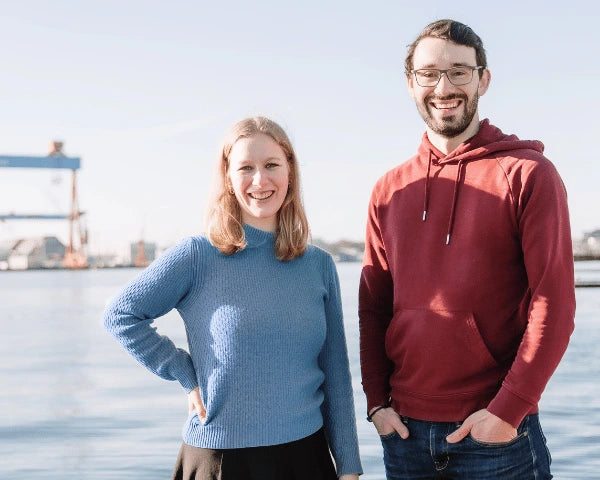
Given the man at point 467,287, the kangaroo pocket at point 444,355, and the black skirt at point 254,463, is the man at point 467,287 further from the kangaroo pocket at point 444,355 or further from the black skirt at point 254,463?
the black skirt at point 254,463

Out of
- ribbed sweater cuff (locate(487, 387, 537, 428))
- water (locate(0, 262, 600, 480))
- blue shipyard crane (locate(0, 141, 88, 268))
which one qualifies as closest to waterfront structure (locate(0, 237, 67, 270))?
blue shipyard crane (locate(0, 141, 88, 268))

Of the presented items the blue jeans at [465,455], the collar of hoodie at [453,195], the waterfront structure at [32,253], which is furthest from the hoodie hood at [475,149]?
the waterfront structure at [32,253]

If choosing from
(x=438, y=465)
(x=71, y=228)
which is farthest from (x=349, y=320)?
(x=71, y=228)

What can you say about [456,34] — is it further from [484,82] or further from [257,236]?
[257,236]

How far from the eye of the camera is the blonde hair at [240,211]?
1.65m

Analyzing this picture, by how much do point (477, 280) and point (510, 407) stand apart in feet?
0.82

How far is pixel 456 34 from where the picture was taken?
167cm

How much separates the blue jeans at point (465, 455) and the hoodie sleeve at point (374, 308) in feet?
0.45

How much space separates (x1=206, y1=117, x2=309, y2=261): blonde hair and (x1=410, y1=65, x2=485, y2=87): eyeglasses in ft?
1.02

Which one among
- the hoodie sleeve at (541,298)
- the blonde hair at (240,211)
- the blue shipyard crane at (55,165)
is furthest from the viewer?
the blue shipyard crane at (55,165)

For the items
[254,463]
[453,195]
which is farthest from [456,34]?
[254,463]

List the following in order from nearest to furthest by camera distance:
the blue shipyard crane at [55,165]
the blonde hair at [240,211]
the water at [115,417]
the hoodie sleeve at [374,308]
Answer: the blonde hair at [240,211]
the hoodie sleeve at [374,308]
the water at [115,417]
the blue shipyard crane at [55,165]

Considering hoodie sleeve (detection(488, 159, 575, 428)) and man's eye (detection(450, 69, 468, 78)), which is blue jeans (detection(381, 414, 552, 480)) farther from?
man's eye (detection(450, 69, 468, 78))

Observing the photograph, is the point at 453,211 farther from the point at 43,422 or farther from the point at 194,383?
the point at 43,422
